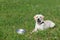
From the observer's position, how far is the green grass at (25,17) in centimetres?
898

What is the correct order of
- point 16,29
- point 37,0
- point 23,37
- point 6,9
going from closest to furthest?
1. point 23,37
2. point 16,29
3. point 6,9
4. point 37,0

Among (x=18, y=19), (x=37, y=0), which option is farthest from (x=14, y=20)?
(x=37, y=0)

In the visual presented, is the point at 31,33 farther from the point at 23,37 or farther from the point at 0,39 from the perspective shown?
the point at 0,39

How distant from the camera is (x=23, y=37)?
888 cm

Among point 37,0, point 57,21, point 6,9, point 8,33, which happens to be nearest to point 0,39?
point 8,33

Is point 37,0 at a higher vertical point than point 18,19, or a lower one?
higher

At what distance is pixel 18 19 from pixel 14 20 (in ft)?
0.67

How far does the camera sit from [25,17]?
11.7m

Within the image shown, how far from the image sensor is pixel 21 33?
9305 mm

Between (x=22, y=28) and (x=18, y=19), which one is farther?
(x=18, y=19)

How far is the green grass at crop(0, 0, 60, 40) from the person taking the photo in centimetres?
898

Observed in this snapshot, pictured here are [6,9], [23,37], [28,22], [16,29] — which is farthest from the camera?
[6,9]

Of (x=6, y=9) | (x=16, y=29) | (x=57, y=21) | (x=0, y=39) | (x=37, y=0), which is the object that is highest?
(x=37, y=0)

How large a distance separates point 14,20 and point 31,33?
192 cm
